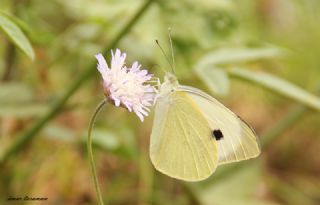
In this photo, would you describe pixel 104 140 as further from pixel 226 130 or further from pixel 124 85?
pixel 124 85

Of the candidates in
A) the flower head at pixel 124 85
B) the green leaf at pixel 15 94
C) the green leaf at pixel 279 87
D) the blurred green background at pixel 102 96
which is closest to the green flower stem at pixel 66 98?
the blurred green background at pixel 102 96

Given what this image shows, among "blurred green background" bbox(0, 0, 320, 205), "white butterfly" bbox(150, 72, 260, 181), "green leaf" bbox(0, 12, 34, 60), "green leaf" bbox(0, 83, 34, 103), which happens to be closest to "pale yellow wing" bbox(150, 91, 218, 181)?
"white butterfly" bbox(150, 72, 260, 181)

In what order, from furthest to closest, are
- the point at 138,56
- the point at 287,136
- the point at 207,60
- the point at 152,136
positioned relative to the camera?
the point at 287,136 → the point at 138,56 → the point at 207,60 → the point at 152,136

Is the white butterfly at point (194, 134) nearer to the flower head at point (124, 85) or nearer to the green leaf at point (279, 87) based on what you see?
the flower head at point (124, 85)

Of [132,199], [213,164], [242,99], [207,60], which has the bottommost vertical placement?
[213,164]

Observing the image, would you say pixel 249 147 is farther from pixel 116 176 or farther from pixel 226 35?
pixel 116 176

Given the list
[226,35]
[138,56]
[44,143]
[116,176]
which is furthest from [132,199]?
[226,35]
